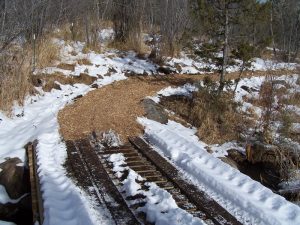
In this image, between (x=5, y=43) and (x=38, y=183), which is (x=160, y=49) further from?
(x=38, y=183)

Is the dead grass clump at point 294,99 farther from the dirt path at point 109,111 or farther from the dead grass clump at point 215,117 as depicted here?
the dirt path at point 109,111

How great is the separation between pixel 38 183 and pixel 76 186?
0.56 m

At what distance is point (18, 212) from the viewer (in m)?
5.94

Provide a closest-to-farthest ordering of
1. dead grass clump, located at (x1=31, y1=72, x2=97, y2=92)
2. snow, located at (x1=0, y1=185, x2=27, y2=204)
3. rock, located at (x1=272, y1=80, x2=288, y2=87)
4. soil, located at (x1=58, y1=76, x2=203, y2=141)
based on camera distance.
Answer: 1. snow, located at (x1=0, y1=185, x2=27, y2=204)
2. soil, located at (x1=58, y1=76, x2=203, y2=141)
3. rock, located at (x1=272, y1=80, x2=288, y2=87)
4. dead grass clump, located at (x1=31, y1=72, x2=97, y2=92)

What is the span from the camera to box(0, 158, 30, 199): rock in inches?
244

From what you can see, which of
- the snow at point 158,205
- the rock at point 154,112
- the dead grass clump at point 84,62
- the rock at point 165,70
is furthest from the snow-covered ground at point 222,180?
the rock at point 165,70

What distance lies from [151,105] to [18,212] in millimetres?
5013

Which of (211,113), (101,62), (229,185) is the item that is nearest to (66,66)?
(101,62)

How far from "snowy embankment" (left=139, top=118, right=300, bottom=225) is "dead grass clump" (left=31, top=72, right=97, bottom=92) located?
396cm

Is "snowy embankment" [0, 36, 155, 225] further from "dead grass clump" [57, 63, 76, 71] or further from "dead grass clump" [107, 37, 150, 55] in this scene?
"dead grass clump" [107, 37, 150, 55]

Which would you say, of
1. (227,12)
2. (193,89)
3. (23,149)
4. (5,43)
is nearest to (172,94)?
(193,89)

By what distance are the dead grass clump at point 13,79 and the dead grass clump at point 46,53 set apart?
165 centimetres

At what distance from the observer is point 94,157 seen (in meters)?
7.00

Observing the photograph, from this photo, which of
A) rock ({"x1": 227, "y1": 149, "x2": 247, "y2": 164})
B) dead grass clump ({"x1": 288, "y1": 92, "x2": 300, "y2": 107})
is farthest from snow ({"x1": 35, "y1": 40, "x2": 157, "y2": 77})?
rock ({"x1": 227, "y1": 149, "x2": 247, "y2": 164})
